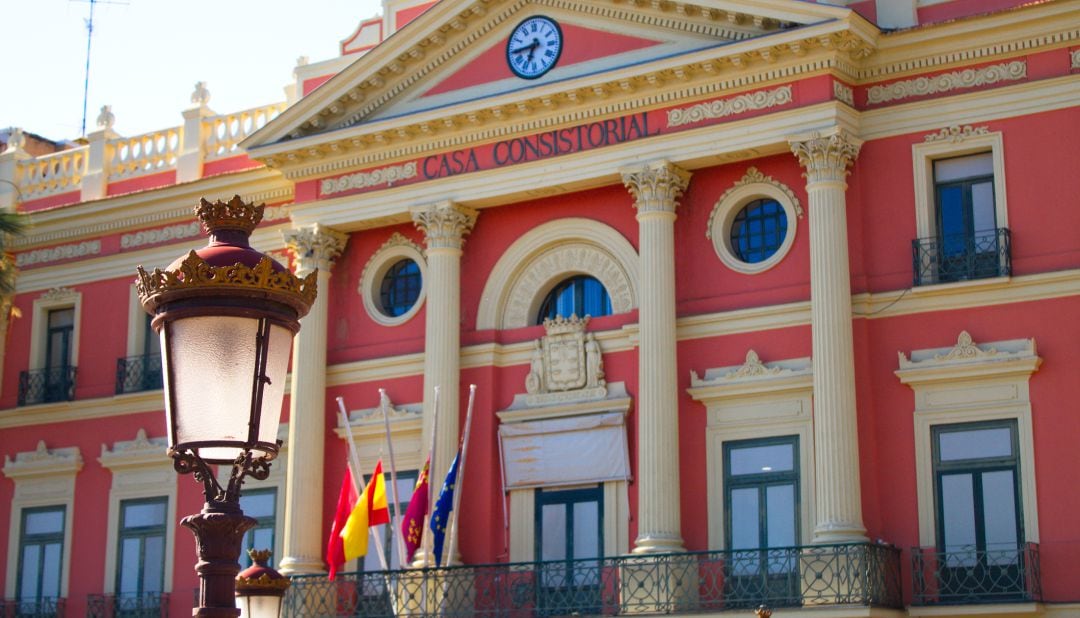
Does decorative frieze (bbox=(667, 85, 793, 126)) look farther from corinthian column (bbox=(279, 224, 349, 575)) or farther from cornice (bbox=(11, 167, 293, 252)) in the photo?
cornice (bbox=(11, 167, 293, 252))

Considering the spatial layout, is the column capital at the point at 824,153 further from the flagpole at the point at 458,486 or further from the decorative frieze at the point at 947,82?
the flagpole at the point at 458,486

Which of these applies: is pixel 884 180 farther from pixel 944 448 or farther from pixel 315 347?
pixel 315 347

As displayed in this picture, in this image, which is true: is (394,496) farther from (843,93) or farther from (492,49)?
(843,93)

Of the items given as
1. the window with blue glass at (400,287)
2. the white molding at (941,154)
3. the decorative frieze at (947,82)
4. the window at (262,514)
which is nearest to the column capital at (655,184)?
the decorative frieze at (947,82)

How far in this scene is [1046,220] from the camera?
22.0 m

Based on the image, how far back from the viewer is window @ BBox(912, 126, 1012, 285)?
879 inches

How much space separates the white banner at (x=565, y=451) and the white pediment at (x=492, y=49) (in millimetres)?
4776

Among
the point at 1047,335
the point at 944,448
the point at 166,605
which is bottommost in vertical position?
the point at 166,605

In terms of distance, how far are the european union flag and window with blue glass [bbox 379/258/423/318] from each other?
12.3ft

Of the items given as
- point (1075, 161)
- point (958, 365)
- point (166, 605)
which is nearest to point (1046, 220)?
point (1075, 161)

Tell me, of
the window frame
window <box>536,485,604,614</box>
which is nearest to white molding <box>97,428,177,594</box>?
the window frame

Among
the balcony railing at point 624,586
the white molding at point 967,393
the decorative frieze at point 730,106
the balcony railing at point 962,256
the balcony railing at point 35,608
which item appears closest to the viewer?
the balcony railing at point 624,586

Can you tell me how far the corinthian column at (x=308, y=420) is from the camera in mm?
25641

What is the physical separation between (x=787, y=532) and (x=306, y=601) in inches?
281
